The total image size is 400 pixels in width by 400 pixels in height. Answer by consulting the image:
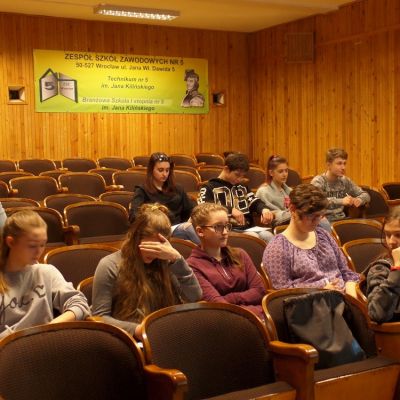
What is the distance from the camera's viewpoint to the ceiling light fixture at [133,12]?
985cm

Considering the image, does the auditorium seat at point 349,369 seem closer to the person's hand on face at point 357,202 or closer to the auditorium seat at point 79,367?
the auditorium seat at point 79,367

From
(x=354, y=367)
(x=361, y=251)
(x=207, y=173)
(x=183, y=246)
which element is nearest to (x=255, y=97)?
(x=207, y=173)

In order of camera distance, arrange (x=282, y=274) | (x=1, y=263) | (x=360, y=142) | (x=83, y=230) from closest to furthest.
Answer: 1. (x=1, y=263)
2. (x=282, y=274)
3. (x=83, y=230)
4. (x=360, y=142)

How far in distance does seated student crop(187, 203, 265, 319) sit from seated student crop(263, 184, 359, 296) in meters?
0.18

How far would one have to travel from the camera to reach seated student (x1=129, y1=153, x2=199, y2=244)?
17.8 feet

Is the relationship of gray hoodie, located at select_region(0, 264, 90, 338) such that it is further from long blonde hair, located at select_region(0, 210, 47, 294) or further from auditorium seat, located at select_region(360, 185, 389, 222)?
auditorium seat, located at select_region(360, 185, 389, 222)

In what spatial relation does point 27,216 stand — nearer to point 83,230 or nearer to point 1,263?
point 1,263

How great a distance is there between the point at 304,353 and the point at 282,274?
3.75ft

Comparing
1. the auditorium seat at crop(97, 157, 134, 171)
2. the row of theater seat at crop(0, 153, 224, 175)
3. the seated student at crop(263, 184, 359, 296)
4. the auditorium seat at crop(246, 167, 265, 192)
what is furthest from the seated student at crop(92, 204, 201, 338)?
the auditorium seat at crop(97, 157, 134, 171)

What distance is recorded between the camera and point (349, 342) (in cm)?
284

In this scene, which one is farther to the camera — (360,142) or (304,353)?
(360,142)

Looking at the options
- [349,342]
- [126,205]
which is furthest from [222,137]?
[349,342]

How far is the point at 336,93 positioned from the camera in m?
10.8

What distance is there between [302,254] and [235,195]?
1.78 meters
